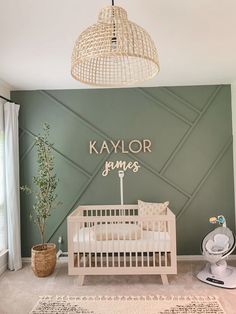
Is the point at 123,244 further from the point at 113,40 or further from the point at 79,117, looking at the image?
the point at 113,40

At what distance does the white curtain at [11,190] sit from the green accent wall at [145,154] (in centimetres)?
32

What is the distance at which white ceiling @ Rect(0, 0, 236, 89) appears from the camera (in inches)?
79.0

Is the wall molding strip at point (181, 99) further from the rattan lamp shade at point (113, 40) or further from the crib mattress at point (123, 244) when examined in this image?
the rattan lamp shade at point (113, 40)

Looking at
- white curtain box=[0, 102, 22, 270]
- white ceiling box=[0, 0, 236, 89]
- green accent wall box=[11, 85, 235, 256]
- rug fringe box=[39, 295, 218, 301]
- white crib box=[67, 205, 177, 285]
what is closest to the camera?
white ceiling box=[0, 0, 236, 89]

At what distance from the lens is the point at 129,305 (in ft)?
9.46

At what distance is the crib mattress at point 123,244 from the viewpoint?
3.35 meters

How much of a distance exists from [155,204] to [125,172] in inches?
24.9

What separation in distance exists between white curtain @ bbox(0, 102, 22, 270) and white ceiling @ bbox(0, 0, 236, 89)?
0.56 meters

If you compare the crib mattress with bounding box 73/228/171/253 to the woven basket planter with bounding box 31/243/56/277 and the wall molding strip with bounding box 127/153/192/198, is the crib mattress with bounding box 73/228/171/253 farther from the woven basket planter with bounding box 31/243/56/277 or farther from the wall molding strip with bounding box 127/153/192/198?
the wall molding strip with bounding box 127/153/192/198

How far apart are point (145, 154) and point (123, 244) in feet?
4.60

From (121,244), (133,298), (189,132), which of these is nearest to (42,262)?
(121,244)

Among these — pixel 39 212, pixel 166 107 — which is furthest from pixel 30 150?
pixel 166 107

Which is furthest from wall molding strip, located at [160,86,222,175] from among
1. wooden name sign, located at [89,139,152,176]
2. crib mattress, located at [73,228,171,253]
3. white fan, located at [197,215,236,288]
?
crib mattress, located at [73,228,171,253]

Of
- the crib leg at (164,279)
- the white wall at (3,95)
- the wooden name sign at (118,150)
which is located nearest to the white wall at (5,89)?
the white wall at (3,95)
